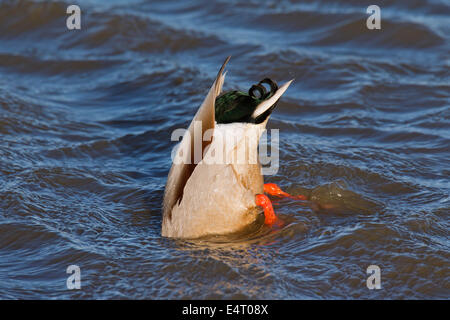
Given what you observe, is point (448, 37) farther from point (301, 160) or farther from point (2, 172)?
point (2, 172)

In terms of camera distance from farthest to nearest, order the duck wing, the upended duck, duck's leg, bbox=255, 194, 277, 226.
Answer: duck's leg, bbox=255, 194, 277, 226, the upended duck, the duck wing

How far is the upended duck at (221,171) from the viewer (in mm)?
3881

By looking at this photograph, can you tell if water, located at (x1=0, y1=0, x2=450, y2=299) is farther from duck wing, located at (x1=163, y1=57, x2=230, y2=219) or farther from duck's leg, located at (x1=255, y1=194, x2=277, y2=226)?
duck wing, located at (x1=163, y1=57, x2=230, y2=219)

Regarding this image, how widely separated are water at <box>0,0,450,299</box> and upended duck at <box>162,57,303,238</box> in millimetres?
155

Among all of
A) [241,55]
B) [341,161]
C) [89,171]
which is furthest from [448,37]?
[89,171]

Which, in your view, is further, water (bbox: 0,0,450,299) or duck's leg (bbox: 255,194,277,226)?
duck's leg (bbox: 255,194,277,226)

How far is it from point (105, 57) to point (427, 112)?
404 cm

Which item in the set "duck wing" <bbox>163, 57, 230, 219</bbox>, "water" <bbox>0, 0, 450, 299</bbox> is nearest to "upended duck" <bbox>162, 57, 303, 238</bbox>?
"duck wing" <bbox>163, 57, 230, 219</bbox>

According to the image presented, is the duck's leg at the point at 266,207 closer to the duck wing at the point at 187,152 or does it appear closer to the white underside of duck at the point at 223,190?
the white underside of duck at the point at 223,190

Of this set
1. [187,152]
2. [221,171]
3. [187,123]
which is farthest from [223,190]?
[187,123]

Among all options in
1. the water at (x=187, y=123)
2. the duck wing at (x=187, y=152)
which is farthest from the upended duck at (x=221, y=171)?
the water at (x=187, y=123)

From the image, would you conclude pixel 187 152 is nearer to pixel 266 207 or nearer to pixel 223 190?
pixel 223 190

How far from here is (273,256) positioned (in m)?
4.16

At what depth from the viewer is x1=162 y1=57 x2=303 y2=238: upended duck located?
3.88m
